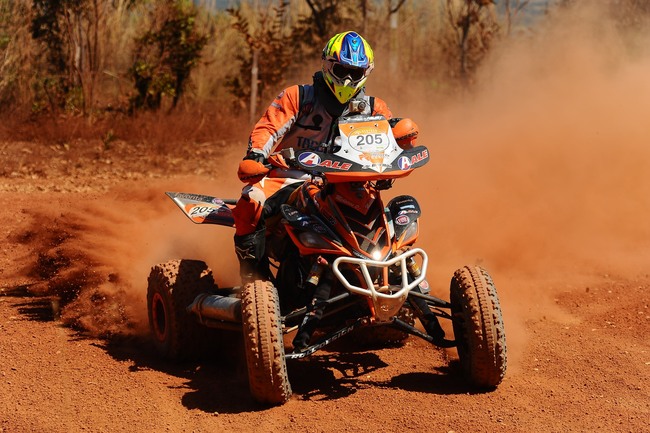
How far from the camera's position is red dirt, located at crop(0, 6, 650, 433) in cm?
605

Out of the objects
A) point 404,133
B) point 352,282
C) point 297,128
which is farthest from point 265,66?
point 352,282

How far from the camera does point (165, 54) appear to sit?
20406 mm

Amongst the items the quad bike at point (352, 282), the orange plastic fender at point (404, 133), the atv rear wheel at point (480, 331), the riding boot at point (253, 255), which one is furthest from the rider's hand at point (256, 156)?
the atv rear wheel at point (480, 331)

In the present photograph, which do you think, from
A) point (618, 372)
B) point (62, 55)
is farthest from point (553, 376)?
point (62, 55)

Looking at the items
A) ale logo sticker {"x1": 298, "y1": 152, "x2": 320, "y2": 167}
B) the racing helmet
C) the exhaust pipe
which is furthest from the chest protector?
the exhaust pipe

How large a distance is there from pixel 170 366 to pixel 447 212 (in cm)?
508

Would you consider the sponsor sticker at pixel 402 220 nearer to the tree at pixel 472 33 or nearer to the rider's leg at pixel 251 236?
the rider's leg at pixel 251 236

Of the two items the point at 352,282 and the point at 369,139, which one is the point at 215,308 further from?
the point at 369,139

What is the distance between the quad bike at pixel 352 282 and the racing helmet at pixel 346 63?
63 centimetres

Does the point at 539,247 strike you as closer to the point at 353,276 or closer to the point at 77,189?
the point at 353,276

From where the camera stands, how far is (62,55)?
774 inches

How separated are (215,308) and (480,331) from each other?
180cm

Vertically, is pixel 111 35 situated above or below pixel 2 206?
above

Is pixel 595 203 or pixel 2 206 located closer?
pixel 595 203
